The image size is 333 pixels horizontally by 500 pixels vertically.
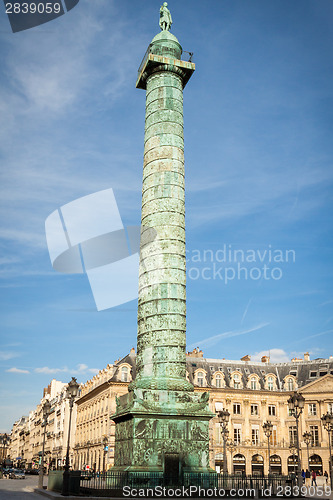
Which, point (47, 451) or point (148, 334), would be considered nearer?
point (148, 334)

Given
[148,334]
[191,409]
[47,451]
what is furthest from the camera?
[47,451]

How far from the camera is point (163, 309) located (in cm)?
2033

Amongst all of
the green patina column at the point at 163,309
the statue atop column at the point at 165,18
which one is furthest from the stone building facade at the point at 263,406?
the statue atop column at the point at 165,18

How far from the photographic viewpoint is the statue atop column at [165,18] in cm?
2645

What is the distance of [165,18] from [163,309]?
1538cm

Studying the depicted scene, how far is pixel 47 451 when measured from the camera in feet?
249

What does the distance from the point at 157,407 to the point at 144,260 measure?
5.97 m

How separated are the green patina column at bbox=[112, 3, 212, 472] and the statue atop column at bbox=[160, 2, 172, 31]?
1.48 m

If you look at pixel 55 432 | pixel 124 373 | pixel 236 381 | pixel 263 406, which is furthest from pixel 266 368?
pixel 55 432

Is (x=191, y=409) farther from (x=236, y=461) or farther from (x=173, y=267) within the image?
(x=236, y=461)

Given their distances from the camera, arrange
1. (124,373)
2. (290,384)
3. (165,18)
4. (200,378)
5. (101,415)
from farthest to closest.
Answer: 1. (290,384)
2. (200,378)
3. (101,415)
4. (124,373)
5. (165,18)

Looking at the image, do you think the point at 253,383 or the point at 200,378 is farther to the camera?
the point at 253,383

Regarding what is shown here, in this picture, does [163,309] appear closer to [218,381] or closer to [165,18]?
[165,18]

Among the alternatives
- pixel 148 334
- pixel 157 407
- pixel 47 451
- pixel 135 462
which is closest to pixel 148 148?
pixel 148 334
